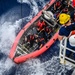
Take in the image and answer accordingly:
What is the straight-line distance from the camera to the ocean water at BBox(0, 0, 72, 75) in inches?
564

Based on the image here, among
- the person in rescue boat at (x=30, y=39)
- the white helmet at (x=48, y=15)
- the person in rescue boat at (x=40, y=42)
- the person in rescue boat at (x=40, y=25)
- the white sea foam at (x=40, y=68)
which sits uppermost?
the white helmet at (x=48, y=15)

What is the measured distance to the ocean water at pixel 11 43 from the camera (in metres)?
14.3

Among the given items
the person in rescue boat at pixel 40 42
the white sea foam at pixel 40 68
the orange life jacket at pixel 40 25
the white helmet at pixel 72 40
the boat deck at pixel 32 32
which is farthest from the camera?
the orange life jacket at pixel 40 25

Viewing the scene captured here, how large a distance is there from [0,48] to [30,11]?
4413 millimetres

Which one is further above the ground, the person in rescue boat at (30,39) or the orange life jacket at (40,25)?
the orange life jacket at (40,25)

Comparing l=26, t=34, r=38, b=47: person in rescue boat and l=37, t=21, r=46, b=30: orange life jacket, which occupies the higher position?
l=37, t=21, r=46, b=30: orange life jacket

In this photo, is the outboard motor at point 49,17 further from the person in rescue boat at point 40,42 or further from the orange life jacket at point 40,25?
the person in rescue boat at point 40,42

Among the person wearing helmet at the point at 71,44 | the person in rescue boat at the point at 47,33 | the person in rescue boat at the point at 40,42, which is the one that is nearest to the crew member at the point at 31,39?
the person in rescue boat at the point at 40,42

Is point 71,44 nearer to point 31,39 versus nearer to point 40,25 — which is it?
point 31,39

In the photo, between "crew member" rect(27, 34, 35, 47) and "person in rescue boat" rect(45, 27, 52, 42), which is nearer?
"crew member" rect(27, 34, 35, 47)

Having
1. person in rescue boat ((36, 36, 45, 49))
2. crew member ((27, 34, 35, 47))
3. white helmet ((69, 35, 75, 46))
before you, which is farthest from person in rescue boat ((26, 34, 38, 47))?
white helmet ((69, 35, 75, 46))

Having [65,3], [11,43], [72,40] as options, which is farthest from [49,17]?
[72,40]

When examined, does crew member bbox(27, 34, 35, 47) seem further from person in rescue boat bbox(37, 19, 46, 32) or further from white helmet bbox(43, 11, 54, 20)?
white helmet bbox(43, 11, 54, 20)

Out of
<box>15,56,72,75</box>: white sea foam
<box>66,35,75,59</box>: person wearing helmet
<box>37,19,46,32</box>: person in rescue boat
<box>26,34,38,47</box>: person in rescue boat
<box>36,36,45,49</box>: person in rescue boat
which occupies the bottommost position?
<box>15,56,72,75</box>: white sea foam
